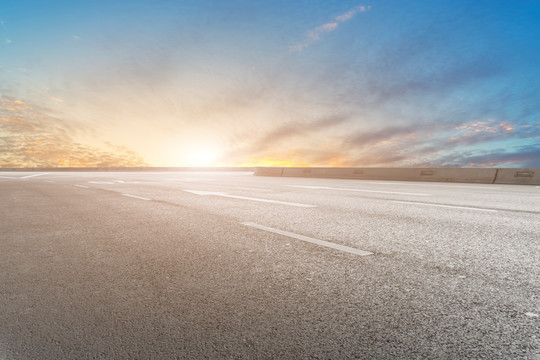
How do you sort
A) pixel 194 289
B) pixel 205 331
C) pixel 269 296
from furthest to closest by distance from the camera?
1. pixel 194 289
2. pixel 269 296
3. pixel 205 331

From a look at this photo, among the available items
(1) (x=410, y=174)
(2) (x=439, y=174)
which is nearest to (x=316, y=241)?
(2) (x=439, y=174)

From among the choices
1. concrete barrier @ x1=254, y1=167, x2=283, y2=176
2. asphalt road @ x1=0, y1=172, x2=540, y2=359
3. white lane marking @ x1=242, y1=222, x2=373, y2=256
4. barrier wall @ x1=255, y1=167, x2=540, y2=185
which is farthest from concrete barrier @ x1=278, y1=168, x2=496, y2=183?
white lane marking @ x1=242, y1=222, x2=373, y2=256

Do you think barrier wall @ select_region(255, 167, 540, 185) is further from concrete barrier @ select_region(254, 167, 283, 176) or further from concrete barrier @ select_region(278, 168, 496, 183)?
concrete barrier @ select_region(254, 167, 283, 176)

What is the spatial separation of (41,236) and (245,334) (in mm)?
3938

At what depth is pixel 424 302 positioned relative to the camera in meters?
2.07

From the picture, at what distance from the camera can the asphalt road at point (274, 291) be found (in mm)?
1646

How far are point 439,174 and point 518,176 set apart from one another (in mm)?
3453

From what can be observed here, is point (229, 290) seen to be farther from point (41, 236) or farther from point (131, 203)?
point (131, 203)

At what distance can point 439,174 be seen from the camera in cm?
1762


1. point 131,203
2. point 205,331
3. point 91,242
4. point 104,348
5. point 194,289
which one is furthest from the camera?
point 131,203

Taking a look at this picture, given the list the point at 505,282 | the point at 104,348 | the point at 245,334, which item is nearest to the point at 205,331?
the point at 245,334

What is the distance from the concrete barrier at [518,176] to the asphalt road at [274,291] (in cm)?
1330

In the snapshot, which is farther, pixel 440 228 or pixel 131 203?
pixel 131 203

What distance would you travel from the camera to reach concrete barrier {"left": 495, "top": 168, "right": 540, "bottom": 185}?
14742 millimetres
